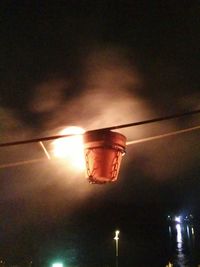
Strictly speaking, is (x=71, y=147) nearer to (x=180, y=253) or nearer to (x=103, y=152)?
(x=103, y=152)

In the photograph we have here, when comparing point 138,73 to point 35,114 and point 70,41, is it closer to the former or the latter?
point 70,41

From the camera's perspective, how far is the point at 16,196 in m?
7.09

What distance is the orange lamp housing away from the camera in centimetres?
289

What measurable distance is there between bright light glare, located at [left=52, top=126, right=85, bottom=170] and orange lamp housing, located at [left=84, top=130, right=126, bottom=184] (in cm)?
11

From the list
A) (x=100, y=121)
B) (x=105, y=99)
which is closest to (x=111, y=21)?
(x=105, y=99)

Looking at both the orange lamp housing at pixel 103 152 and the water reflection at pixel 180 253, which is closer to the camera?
the orange lamp housing at pixel 103 152

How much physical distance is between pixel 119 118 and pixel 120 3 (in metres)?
1.50

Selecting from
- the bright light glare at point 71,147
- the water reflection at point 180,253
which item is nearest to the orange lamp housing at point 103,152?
the bright light glare at point 71,147

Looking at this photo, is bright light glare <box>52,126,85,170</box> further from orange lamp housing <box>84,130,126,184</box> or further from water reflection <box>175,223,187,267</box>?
water reflection <box>175,223,187,267</box>

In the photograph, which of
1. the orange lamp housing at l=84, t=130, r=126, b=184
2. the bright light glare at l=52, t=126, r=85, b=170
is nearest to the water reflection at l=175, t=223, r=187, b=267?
the bright light glare at l=52, t=126, r=85, b=170

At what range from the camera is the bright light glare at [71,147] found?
3.09m

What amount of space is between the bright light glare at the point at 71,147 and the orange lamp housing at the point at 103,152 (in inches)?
4.3

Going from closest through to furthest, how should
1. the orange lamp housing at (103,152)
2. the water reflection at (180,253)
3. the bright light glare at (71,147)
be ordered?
1. the orange lamp housing at (103,152)
2. the bright light glare at (71,147)
3. the water reflection at (180,253)

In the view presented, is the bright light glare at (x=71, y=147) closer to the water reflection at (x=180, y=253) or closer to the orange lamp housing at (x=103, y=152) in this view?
the orange lamp housing at (x=103, y=152)
